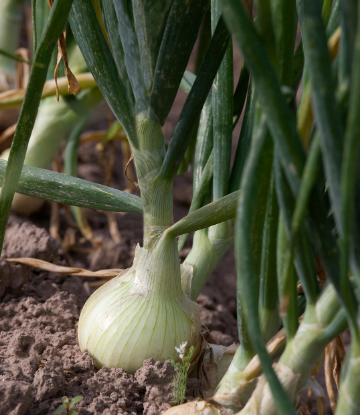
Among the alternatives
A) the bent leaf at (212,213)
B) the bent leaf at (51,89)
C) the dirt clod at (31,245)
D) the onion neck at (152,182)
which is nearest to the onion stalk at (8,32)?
the bent leaf at (51,89)

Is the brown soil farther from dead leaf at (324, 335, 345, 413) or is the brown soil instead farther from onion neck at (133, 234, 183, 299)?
dead leaf at (324, 335, 345, 413)

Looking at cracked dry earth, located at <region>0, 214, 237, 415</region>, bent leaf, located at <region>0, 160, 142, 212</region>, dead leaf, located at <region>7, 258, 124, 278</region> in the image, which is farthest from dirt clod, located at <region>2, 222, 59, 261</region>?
bent leaf, located at <region>0, 160, 142, 212</region>

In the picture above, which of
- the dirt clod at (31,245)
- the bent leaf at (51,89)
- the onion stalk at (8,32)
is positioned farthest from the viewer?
the onion stalk at (8,32)

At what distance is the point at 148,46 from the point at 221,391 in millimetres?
497

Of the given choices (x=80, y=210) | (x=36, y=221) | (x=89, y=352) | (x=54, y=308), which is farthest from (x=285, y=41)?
(x=36, y=221)

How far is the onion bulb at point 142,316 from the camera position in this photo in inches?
25.4

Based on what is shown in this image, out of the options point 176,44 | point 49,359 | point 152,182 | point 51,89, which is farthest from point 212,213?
point 51,89

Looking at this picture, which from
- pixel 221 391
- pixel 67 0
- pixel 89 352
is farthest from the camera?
pixel 89 352

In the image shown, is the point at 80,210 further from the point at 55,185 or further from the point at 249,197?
the point at 249,197

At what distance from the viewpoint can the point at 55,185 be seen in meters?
0.71

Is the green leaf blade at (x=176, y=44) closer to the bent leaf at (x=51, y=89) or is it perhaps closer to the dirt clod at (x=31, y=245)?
the dirt clod at (x=31, y=245)

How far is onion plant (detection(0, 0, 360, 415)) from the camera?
1.21 feet

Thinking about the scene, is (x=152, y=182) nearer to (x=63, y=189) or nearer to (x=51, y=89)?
(x=63, y=189)

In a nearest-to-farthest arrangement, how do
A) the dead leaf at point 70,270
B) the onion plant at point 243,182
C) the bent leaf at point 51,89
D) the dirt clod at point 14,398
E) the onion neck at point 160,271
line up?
the onion plant at point 243,182, the dirt clod at point 14,398, the onion neck at point 160,271, the dead leaf at point 70,270, the bent leaf at point 51,89
